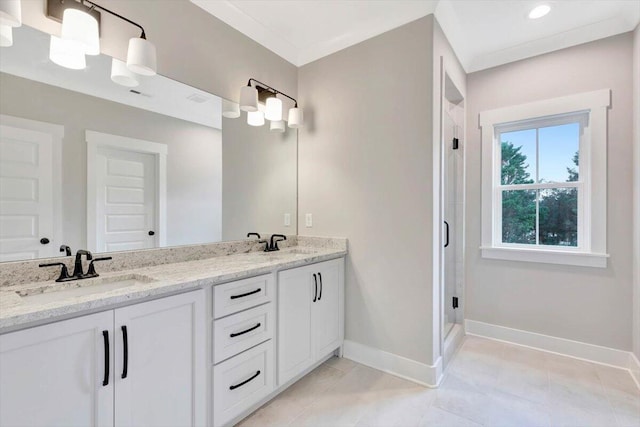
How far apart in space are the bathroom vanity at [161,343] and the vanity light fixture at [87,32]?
111cm

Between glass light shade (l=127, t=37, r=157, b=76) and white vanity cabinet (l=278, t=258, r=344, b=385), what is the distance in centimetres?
137

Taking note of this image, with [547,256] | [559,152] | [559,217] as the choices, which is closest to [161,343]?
[547,256]

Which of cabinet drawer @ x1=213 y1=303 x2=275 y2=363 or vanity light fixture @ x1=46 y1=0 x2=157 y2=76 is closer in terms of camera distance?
vanity light fixture @ x1=46 y1=0 x2=157 y2=76

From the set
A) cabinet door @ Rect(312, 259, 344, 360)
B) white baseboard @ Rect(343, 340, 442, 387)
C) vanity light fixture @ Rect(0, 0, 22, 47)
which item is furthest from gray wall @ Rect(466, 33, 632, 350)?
vanity light fixture @ Rect(0, 0, 22, 47)

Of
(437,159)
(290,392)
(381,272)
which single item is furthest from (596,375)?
(290,392)

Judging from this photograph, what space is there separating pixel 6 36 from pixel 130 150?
647 millimetres

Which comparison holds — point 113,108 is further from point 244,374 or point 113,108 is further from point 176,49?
point 244,374

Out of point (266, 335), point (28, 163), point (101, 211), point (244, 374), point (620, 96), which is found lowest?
point (244, 374)

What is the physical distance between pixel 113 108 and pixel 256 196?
1.14m

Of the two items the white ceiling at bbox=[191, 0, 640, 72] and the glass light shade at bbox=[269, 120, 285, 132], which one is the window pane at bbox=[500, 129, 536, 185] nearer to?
the white ceiling at bbox=[191, 0, 640, 72]

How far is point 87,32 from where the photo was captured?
4.48ft

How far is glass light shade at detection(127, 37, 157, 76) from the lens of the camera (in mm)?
1482

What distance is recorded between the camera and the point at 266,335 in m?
1.75

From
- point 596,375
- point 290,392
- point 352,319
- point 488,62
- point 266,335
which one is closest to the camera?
point 266,335
